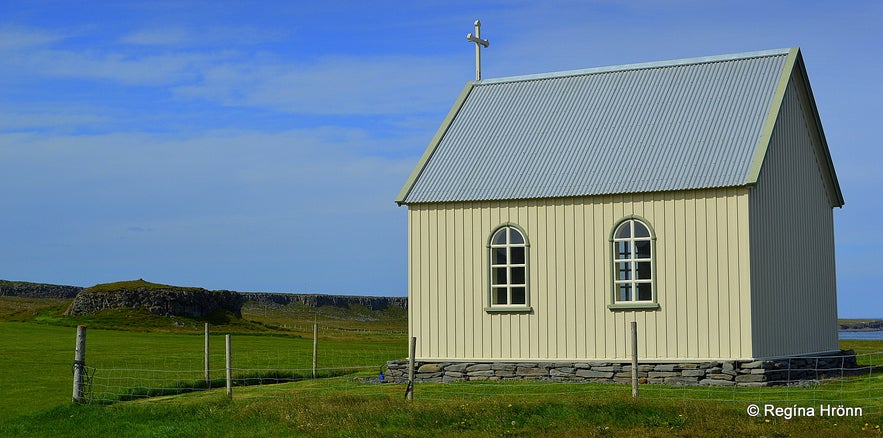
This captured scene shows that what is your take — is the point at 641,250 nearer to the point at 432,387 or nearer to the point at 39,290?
the point at 432,387

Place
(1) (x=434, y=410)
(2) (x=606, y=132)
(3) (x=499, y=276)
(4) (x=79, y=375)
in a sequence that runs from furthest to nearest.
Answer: (2) (x=606, y=132), (3) (x=499, y=276), (4) (x=79, y=375), (1) (x=434, y=410)

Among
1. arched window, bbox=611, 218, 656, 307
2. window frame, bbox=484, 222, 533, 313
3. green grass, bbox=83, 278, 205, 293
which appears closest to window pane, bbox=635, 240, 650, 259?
arched window, bbox=611, 218, 656, 307

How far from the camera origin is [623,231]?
27250 mm

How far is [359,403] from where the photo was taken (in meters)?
21.0

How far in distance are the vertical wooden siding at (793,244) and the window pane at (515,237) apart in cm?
581

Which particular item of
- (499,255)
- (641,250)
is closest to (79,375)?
(499,255)

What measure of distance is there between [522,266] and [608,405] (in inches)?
370

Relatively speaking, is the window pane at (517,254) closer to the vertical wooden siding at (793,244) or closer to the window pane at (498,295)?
the window pane at (498,295)

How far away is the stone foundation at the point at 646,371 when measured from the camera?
25625 mm

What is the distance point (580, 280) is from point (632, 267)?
1.32m

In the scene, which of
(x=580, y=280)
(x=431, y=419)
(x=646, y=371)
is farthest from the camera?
(x=580, y=280)

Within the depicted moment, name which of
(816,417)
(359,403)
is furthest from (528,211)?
(816,417)

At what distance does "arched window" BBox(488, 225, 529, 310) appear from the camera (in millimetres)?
28453

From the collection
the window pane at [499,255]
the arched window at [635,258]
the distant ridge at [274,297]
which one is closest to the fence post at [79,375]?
the window pane at [499,255]
